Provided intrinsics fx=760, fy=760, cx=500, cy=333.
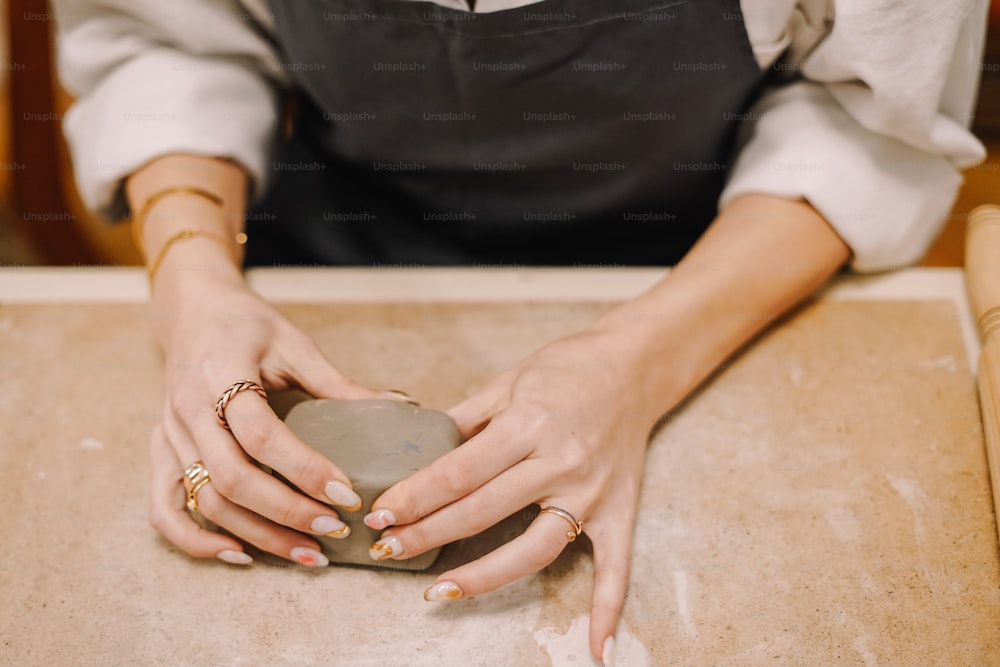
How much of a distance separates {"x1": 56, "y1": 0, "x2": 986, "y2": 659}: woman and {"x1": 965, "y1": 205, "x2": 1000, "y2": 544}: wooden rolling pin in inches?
1.9

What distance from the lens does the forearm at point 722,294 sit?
2.10 ft

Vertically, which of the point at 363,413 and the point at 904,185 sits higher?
the point at 904,185

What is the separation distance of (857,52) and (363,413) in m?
0.47

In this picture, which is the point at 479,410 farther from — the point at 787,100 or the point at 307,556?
the point at 787,100

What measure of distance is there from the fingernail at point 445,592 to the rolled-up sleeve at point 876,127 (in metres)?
0.44

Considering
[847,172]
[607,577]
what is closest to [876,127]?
[847,172]

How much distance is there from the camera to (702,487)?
611mm

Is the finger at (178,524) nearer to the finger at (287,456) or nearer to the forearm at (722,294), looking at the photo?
the finger at (287,456)

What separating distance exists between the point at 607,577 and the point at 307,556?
0.22 meters

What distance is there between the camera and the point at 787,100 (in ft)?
2.34

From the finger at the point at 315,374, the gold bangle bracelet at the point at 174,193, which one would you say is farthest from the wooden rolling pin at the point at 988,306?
the gold bangle bracelet at the point at 174,193

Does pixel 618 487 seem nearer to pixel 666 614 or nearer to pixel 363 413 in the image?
pixel 666 614

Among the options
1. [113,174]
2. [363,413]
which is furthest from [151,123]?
[363,413]

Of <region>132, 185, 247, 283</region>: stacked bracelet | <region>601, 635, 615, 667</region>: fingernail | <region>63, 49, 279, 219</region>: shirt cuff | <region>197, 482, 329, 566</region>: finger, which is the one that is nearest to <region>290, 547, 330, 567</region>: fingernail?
<region>197, 482, 329, 566</region>: finger
